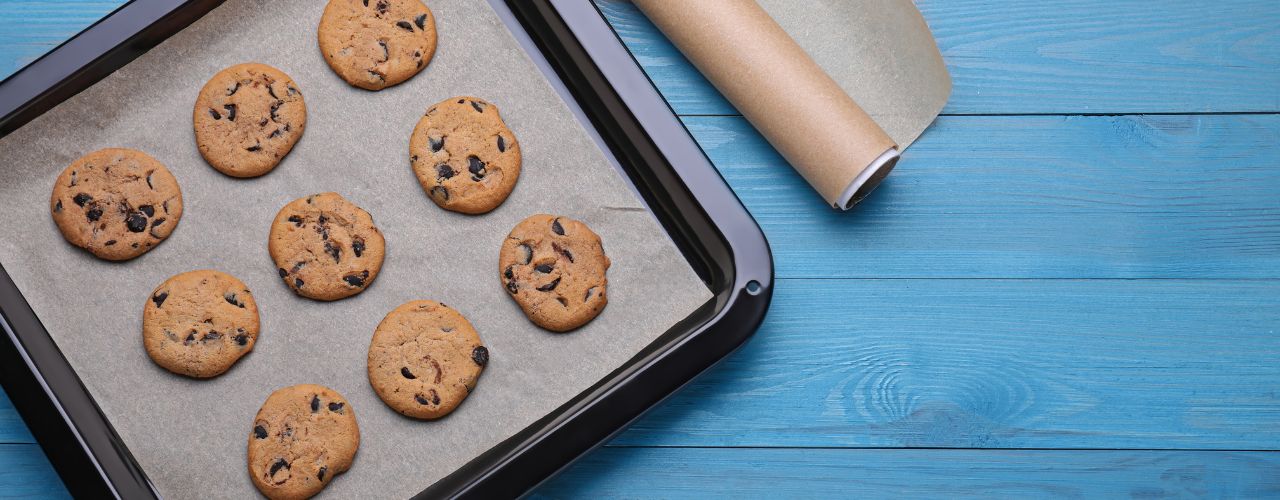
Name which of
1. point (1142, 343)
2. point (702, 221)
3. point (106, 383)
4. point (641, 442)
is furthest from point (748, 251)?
point (106, 383)

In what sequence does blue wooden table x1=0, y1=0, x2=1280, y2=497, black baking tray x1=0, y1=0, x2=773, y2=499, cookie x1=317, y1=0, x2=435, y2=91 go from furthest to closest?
blue wooden table x1=0, y1=0, x2=1280, y2=497 → cookie x1=317, y1=0, x2=435, y2=91 → black baking tray x1=0, y1=0, x2=773, y2=499

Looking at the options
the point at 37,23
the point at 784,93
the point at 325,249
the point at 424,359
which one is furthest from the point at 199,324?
the point at 784,93

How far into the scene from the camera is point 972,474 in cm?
125

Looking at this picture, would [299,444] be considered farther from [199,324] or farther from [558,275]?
[558,275]

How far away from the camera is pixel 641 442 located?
122 centimetres

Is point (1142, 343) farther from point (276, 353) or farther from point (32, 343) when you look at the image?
point (32, 343)

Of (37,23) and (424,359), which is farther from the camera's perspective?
(37,23)

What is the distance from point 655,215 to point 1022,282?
57cm

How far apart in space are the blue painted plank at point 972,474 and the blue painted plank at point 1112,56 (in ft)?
1.68

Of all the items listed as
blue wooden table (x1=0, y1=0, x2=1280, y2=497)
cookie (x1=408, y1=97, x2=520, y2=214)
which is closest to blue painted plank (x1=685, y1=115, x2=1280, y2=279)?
blue wooden table (x1=0, y1=0, x2=1280, y2=497)

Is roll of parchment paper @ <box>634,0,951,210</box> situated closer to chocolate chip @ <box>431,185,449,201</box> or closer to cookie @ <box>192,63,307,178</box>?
chocolate chip @ <box>431,185,449,201</box>

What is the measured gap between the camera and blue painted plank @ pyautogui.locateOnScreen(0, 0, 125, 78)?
1.22 meters

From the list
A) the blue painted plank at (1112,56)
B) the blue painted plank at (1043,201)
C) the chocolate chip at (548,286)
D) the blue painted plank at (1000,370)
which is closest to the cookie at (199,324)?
the chocolate chip at (548,286)

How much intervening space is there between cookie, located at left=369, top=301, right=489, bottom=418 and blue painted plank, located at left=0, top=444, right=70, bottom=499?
472 mm
